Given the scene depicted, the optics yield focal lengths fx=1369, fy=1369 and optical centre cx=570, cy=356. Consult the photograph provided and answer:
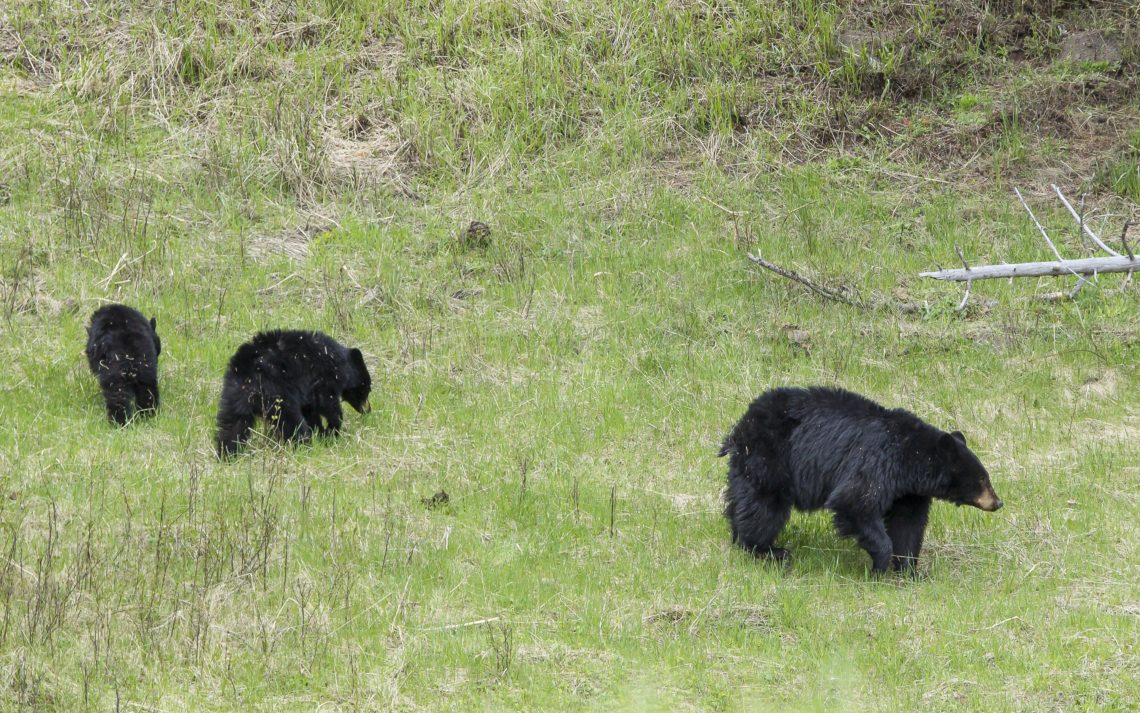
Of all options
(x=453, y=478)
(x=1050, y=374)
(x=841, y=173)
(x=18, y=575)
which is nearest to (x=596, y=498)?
(x=453, y=478)

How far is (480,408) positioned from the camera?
10625mm

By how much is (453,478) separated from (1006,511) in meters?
3.74

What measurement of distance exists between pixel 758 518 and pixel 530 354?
3.89m

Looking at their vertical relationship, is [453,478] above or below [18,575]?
below

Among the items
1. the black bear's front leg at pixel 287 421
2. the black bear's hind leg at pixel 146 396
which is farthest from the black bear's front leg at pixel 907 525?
the black bear's hind leg at pixel 146 396

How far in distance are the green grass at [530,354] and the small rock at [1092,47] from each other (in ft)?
1.24

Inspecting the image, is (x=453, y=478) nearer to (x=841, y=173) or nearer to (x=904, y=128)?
(x=841, y=173)

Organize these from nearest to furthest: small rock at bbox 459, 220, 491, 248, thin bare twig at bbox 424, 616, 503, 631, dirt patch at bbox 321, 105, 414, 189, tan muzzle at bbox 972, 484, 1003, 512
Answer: thin bare twig at bbox 424, 616, 503, 631, tan muzzle at bbox 972, 484, 1003, 512, small rock at bbox 459, 220, 491, 248, dirt patch at bbox 321, 105, 414, 189

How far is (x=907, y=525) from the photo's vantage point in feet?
27.7

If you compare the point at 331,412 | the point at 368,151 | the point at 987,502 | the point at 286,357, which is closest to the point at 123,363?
the point at 286,357

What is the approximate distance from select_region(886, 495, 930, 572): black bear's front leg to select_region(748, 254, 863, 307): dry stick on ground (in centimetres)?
445

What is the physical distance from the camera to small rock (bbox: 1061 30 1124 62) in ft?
54.3

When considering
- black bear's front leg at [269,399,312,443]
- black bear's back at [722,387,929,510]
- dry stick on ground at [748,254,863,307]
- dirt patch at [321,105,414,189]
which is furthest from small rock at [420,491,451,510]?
dirt patch at [321,105,414,189]

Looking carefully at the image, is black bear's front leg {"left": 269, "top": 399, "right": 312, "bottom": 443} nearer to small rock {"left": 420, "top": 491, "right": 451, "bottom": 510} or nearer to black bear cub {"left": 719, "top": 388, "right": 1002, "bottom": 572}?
small rock {"left": 420, "top": 491, "right": 451, "bottom": 510}
